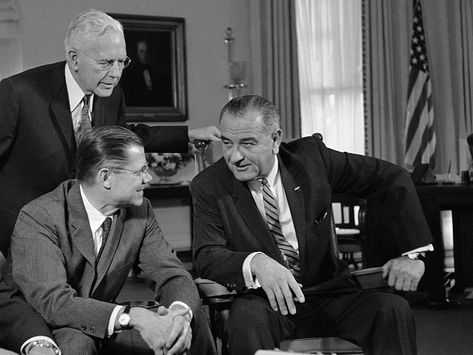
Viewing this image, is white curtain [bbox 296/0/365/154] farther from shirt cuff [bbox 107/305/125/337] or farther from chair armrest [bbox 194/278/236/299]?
shirt cuff [bbox 107/305/125/337]

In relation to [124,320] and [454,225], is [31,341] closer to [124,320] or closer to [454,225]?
[124,320]

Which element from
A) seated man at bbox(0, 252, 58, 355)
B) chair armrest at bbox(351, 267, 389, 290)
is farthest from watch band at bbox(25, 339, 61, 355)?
chair armrest at bbox(351, 267, 389, 290)

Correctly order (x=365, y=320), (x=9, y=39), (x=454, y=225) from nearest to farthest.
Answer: (x=365, y=320), (x=454, y=225), (x=9, y=39)

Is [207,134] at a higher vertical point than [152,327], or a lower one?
higher

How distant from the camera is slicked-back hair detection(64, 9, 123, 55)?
118 inches

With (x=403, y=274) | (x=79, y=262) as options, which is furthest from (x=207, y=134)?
(x=403, y=274)

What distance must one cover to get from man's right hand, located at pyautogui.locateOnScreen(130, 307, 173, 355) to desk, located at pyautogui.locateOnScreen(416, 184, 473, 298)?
3977mm

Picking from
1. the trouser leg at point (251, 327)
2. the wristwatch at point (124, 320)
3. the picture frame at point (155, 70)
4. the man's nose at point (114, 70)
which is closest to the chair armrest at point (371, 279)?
the trouser leg at point (251, 327)

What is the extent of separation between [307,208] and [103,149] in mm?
879

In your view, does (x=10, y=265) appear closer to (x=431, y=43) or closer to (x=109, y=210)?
(x=109, y=210)

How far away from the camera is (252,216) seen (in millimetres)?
3074

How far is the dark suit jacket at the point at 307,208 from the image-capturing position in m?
3.06

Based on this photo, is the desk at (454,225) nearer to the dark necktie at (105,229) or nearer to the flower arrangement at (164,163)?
the flower arrangement at (164,163)

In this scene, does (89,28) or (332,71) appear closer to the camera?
(89,28)
